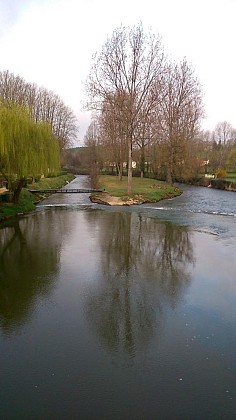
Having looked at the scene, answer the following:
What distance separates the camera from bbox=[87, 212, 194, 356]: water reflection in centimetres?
701

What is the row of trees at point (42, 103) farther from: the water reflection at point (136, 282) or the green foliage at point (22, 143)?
the water reflection at point (136, 282)

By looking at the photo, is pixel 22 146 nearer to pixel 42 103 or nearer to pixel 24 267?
pixel 24 267

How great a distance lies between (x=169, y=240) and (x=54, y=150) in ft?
42.4

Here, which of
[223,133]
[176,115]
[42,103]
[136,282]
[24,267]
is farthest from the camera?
[223,133]

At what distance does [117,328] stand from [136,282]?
105 inches

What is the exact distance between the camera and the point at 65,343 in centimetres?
644

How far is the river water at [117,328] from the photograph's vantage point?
16.4ft

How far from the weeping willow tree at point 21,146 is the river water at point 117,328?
6.77 meters

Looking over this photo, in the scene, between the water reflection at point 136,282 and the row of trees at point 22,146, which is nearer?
the water reflection at point 136,282

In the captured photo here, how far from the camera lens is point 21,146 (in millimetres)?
19859

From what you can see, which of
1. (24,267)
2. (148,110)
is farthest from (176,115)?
(24,267)

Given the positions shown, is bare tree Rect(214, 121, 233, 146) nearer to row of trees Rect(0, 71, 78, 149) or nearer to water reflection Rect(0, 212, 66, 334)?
row of trees Rect(0, 71, 78, 149)

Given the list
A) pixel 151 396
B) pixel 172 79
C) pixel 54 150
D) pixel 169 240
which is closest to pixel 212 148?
pixel 172 79

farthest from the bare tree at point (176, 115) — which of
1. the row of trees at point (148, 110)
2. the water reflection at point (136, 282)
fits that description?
the water reflection at point (136, 282)
